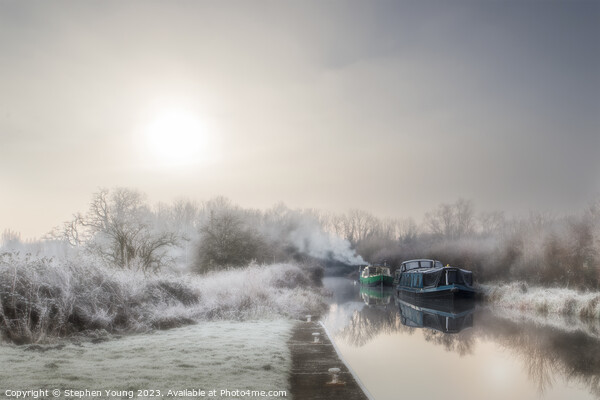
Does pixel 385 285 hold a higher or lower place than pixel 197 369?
lower

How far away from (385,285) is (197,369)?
42211mm

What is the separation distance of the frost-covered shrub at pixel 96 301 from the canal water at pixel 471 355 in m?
4.57

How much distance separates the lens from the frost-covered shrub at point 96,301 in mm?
11891

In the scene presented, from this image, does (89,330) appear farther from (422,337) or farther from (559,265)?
(559,265)

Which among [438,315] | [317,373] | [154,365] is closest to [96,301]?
[154,365]

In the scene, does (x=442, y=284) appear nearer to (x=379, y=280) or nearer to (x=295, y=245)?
(x=379, y=280)

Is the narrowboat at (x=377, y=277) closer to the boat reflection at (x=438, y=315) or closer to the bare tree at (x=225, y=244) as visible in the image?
the boat reflection at (x=438, y=315)

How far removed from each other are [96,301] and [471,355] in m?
12.2

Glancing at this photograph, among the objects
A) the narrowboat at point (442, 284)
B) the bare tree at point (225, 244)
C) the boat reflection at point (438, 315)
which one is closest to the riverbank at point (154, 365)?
the boat reflection at point (438, 315)

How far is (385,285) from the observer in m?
49.6

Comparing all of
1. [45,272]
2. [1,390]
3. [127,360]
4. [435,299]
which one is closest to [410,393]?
[127,360]

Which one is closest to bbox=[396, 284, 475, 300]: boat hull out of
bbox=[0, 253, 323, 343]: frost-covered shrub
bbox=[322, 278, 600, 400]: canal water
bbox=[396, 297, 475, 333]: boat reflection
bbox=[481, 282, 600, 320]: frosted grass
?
bbox=[396, 297, 475, 333]: boat reflection

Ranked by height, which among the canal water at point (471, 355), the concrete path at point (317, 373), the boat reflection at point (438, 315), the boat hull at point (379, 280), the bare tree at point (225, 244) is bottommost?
the boat hull at point (379, 280)

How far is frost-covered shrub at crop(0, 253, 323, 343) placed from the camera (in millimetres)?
11891
